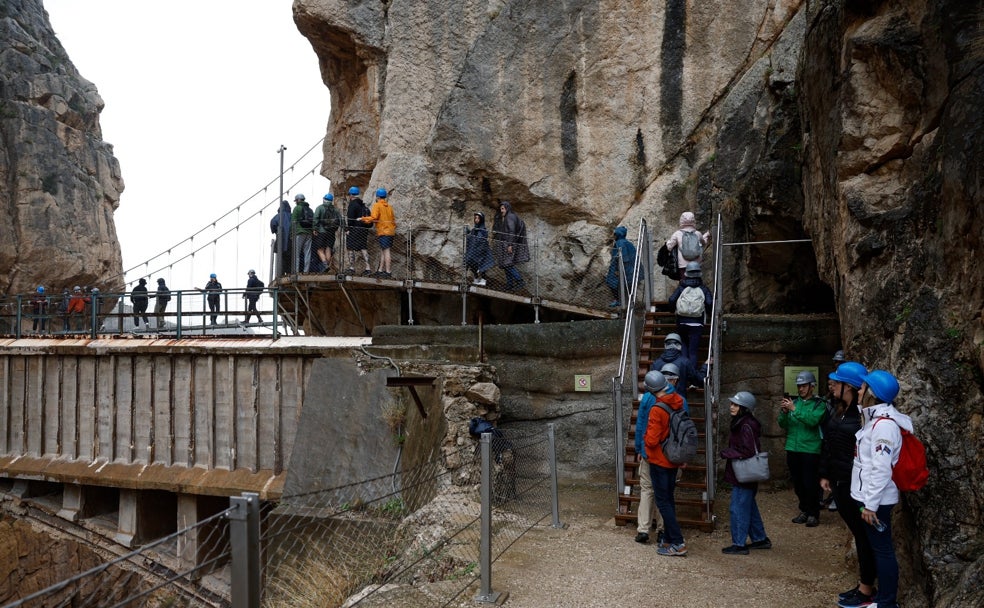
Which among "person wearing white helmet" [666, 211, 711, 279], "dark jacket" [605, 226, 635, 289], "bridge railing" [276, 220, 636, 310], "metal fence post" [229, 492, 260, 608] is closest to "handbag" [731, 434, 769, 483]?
"person wearing white helmet" [666, 211, 711, 279]

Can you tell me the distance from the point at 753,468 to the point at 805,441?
1.17 meters

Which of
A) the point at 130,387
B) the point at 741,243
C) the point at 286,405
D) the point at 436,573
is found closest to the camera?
the point at 436,573

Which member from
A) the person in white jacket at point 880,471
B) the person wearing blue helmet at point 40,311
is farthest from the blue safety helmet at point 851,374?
the person wearing blue helmet at point 40,311

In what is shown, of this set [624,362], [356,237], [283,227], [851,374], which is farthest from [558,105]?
[851,374]

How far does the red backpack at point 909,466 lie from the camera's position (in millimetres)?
5285

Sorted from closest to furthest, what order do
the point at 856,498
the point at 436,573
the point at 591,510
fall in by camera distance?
the point at 856,498, the point at 436,573, the point at 591,510

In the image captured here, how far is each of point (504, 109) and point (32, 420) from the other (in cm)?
1304

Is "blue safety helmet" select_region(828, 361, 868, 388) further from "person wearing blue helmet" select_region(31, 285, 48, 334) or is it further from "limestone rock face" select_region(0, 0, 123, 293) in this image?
"limestone rock face" select_region(0, 0, 123, 293)

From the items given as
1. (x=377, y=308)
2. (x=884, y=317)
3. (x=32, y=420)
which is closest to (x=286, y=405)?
(x=377, y=308)

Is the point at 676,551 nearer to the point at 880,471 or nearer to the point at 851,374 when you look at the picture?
the point at 851,374

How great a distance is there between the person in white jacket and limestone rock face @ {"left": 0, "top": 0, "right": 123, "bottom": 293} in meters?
36.2

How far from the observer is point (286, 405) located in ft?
50.6

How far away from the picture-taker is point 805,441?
27.8 feet

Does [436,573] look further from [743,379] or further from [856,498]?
[743,379]
